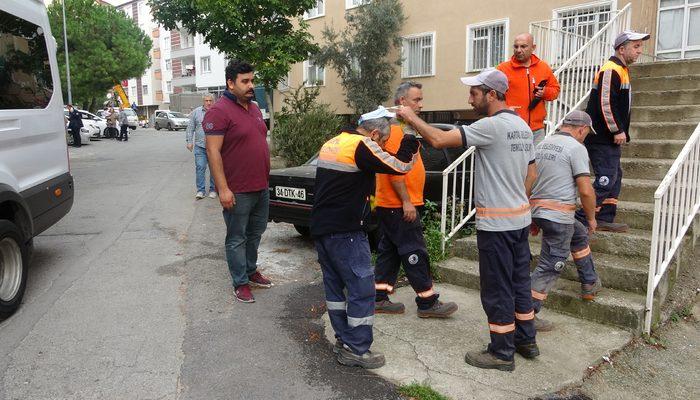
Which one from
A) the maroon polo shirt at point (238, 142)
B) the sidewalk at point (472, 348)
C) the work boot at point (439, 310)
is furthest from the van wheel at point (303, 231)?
the work boot at point (439, 310)

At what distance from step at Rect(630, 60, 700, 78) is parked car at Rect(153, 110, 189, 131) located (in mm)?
32713

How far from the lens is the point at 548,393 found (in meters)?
3.13

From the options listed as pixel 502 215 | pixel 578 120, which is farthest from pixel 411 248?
pixel 578 120

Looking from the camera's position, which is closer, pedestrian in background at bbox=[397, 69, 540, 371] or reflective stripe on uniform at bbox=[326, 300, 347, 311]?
pedestrian in background at bbox=[397, 69, 540, 371]

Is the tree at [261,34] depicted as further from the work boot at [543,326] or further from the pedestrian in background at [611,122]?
the work boot at [543,326]

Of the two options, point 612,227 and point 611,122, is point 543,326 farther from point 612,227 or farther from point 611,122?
point 611,122

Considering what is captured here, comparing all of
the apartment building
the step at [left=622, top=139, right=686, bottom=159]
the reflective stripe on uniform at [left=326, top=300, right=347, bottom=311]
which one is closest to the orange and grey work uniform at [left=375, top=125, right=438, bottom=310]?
the reflective stripe on uniform at [left=326, top=300, right=347, bottom=311]

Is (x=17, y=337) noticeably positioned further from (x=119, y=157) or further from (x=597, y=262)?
(x=119, y=157)

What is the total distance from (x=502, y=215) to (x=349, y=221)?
960 mm

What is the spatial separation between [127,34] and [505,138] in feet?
139

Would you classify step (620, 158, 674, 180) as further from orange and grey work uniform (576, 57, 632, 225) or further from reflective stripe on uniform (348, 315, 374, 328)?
reflective stripe on uniform (348, 315, 374, 328)

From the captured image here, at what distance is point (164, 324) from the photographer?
13.6 ft

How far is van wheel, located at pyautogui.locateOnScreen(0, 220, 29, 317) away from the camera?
422cm

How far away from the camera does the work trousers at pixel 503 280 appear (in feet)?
10.9
